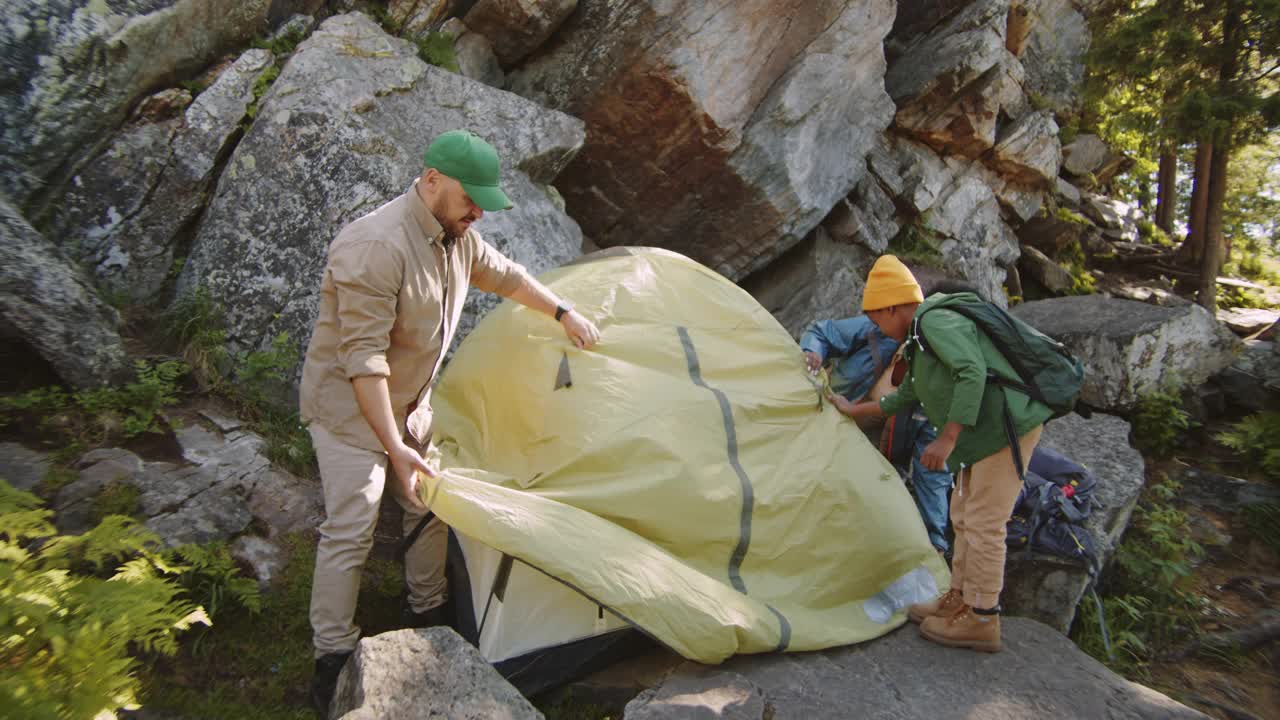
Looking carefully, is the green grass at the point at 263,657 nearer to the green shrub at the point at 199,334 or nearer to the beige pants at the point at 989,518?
the green shrub at the point at 199,334

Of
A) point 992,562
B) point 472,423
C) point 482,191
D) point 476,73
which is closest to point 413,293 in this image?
point 482,191

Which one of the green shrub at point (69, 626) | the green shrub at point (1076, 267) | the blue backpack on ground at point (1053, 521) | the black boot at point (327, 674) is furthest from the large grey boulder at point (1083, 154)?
the green shrub at point (69, 626)

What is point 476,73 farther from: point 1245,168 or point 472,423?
point 1245,168

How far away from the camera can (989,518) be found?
3.90 m

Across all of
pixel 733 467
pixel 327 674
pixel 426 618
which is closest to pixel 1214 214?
pixel 733 467

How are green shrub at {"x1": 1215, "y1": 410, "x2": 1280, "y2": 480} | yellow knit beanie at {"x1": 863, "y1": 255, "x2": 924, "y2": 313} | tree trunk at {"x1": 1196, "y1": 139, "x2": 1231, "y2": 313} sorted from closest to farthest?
yellow knit beanie at {"x1": 863, "y1": 255, "x2": 924, "y2": 313}
green shrub at {"x1": 1215, "y1": 410, "x2": 1280, "y2": 480}
tree trunk at {"x1": 1196, "y1": 139, "x2": 1231, "y2": 313}

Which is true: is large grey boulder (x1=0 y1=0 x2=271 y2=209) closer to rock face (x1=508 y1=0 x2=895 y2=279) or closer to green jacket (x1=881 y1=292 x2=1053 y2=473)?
rock face (x1=508 y1=0 x2=895 y2=279)

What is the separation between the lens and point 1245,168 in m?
14.7

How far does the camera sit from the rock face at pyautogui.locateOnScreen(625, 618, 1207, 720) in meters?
3.42

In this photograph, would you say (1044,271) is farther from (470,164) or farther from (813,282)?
(470,164)

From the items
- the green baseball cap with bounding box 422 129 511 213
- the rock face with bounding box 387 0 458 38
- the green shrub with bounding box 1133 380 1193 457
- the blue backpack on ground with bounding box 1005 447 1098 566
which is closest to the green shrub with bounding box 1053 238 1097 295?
the green shrub with bounding box 1133 380 1193 457

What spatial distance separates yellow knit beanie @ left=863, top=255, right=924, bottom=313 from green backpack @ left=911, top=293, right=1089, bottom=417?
51 cm

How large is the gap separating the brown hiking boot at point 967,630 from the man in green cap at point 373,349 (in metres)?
2.83

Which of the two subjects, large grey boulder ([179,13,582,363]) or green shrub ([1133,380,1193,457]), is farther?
green shrub ([1133,380,1193,457])
